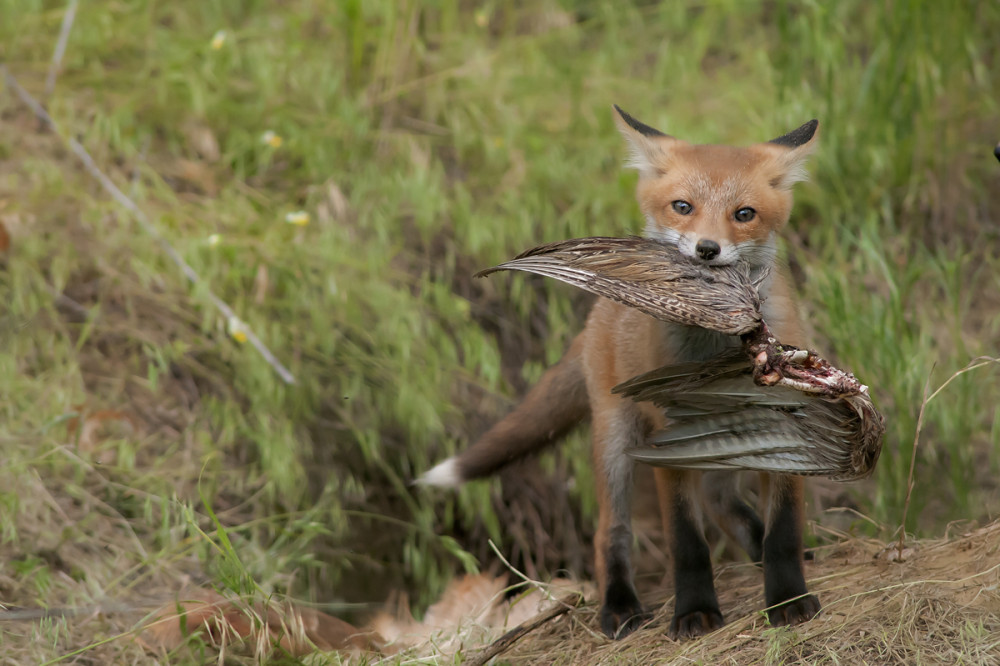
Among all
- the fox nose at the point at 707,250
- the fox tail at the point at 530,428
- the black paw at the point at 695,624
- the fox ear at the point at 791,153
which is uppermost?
the fox ear at the point at 791,153

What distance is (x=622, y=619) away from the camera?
285 cm

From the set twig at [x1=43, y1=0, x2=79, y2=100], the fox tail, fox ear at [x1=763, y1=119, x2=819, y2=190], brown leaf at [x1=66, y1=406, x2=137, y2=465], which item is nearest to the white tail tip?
the fox tail

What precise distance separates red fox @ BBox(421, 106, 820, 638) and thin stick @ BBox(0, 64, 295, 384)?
896 mm

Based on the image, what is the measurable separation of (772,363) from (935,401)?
1.94 meters

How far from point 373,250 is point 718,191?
1.96 m

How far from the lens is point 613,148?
16.2 feet

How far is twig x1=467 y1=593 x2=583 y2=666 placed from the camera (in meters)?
2.66

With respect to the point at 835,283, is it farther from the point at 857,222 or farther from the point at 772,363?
the point at 772,363

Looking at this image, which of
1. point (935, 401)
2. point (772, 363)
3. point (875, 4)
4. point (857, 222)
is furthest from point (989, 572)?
point (875, 4)

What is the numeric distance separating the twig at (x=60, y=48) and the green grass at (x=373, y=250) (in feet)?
0.20

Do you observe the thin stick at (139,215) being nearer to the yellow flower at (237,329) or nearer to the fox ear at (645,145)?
the yellow flower at (237,329)

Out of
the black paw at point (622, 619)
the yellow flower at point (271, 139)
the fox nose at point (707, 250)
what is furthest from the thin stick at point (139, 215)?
the fox nose at point (707, 250)

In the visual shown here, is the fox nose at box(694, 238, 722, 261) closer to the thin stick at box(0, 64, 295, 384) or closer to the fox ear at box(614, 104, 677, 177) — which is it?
the fox ear at box(614, 104, 677, 177)

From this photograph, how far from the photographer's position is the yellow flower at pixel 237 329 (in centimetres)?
374
